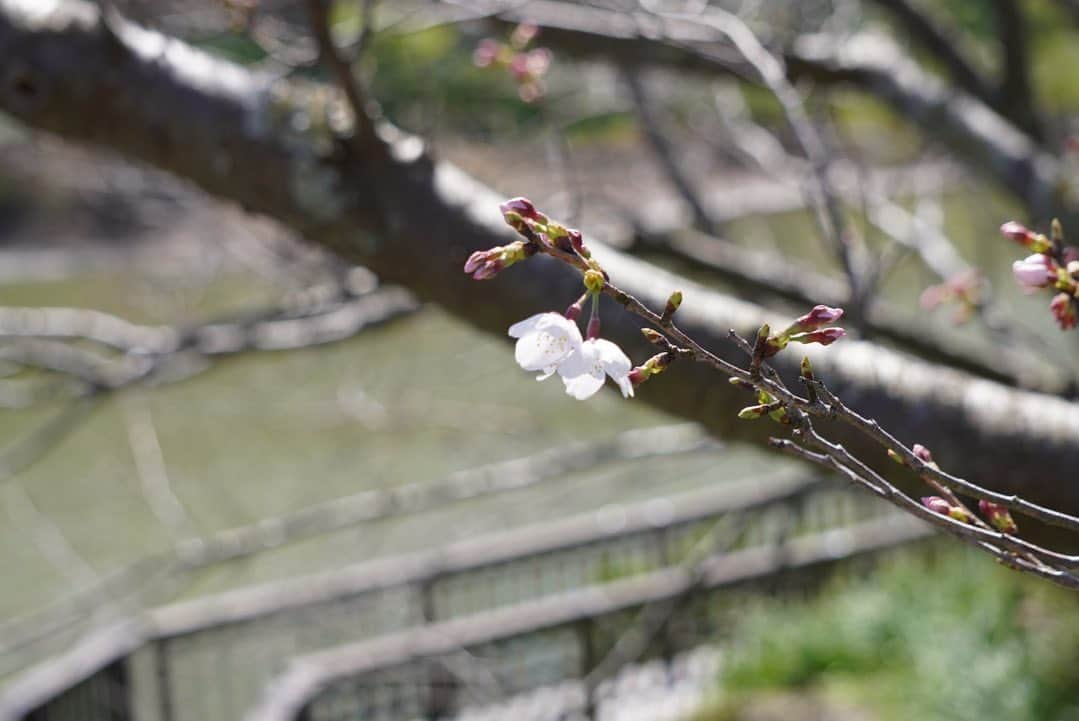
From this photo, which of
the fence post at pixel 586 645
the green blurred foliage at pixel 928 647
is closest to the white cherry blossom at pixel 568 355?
the green blurred foliage at pixel 928 647

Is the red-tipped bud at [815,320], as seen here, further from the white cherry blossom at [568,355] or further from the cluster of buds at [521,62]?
the cluster of buds at [521,62]

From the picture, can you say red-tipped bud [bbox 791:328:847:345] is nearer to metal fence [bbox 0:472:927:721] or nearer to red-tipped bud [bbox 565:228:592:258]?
red-tipped bud [bbox 565:228:592:258]

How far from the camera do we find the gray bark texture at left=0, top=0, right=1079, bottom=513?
4.22 ft

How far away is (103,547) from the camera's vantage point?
7746 millimetres

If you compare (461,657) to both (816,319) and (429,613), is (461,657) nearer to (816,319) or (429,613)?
(429,613)

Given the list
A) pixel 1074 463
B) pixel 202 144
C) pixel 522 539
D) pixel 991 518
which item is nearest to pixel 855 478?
pixel 991 518

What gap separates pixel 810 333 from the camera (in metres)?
0.71

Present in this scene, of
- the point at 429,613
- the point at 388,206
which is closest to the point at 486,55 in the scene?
the point at 388,206

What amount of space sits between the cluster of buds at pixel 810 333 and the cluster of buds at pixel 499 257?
136 millimetres

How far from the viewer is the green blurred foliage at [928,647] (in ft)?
13.7

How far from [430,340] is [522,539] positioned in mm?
3753

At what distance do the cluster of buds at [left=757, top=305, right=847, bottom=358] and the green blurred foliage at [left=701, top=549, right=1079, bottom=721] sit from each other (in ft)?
12.2

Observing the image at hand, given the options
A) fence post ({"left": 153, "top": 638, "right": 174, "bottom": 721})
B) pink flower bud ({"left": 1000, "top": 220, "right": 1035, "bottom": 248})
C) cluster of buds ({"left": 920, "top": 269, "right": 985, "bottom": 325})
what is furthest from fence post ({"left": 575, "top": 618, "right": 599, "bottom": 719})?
pink flower bud ({"left": 1000, "top": 220, "right": 1035, "bottom": 248})

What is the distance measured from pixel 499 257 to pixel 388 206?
0.71 meters
